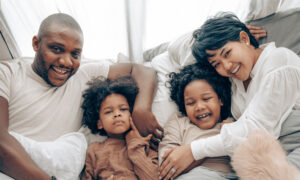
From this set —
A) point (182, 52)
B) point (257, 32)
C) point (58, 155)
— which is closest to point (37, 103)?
point (58, 155)

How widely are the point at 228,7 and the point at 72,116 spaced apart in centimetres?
129

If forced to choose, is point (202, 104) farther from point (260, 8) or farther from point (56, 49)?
point (56, 49)

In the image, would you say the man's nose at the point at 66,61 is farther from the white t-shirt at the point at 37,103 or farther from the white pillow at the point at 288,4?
the white pillow at the point at 288,4

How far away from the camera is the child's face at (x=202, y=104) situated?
103 cm

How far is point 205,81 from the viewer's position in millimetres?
1097

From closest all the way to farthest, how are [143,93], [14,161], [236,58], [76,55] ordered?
1. [14,161]
2. [236,58]
3. [76,55]
4. [143,93]

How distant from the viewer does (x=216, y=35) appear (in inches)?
40.1

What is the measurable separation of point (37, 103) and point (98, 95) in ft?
0.99

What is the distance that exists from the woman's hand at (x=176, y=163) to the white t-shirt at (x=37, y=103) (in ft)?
1.71

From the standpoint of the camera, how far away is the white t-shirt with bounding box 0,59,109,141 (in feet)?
3.17

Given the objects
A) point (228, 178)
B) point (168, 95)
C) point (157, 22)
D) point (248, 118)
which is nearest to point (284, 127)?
point (248, 118)

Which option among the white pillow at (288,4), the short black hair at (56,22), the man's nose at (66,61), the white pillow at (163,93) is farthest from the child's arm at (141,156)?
the white pillow at (288,4)

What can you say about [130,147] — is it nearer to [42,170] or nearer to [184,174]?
[184,174]

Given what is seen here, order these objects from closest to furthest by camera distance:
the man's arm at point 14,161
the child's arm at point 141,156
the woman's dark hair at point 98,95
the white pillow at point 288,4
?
the man's arm at point 14,161, the child's arm at point 141,156, the woman's dark hair at point 98,95, the white pillow at point 288,4
